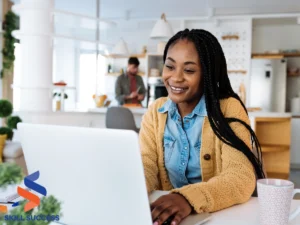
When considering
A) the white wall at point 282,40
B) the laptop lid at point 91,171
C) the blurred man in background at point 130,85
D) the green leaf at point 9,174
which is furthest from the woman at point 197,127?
the white wall at point 282,40

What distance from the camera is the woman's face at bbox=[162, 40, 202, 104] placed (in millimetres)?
1356

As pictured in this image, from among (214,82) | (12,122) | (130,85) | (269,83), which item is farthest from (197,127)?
(269,83)

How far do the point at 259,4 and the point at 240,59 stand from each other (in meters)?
1.11

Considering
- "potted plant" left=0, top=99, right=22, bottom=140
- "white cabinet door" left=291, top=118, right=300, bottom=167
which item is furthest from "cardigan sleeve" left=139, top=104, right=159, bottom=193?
"white cabinet door" left=291, top=118, right=300, bottom=167

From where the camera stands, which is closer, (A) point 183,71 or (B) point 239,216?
(B) point 239,216

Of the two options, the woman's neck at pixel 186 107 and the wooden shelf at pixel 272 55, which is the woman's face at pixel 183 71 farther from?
the wooden shelf at pixel 272 55

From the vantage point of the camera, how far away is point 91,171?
2.59 feet

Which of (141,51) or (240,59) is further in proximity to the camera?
(141,51)

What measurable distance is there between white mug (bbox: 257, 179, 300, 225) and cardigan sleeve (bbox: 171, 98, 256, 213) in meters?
0.18

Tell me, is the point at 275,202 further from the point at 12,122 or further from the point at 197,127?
the point at 12,122

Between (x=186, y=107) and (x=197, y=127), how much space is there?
0.30 ft

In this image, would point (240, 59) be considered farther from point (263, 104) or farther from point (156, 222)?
point (156, 222)

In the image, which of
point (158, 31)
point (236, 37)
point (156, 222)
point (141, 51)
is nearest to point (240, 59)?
point (236, 37)

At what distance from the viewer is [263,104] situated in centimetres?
768
